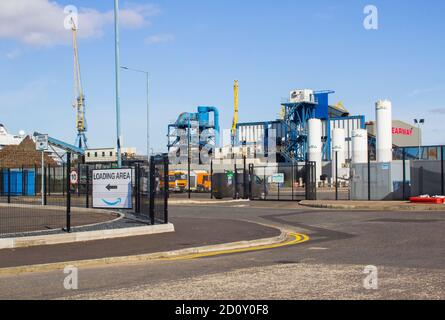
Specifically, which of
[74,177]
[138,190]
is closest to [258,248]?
[138,190]

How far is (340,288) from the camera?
860 cm

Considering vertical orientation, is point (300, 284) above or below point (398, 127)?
below

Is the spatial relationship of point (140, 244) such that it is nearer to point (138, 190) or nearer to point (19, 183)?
point (138, 190)

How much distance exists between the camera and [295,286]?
885 centimetres

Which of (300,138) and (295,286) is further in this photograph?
(300,138)

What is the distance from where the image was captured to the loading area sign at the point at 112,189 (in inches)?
836

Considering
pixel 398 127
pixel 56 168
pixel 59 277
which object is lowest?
pixel 59 277

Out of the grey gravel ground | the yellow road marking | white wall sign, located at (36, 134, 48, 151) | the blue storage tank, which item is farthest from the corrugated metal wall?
the grey gravel ground

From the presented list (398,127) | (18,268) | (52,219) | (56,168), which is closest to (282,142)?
(398,127)

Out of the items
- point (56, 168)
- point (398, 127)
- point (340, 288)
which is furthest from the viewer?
point (398, 127)

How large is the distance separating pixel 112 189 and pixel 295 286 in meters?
14.1
